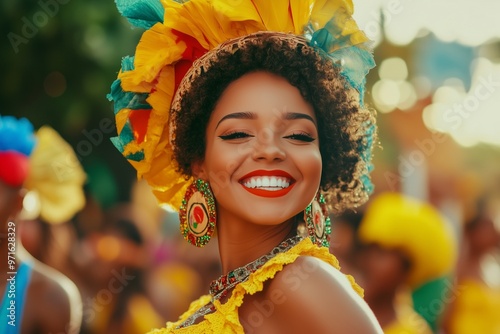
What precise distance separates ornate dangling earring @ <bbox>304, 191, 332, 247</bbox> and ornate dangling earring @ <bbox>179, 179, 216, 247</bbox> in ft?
1.21

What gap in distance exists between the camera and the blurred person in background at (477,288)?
7.02 m

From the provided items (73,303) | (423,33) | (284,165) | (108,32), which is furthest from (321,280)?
(423,33)

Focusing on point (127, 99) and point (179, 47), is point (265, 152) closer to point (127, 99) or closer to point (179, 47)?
point (179, 47)

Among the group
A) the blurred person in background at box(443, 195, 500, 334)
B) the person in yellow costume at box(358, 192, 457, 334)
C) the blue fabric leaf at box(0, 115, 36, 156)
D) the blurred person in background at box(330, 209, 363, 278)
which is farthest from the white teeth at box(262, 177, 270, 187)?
the blurred person in background at box(443, 195, 500, 334)

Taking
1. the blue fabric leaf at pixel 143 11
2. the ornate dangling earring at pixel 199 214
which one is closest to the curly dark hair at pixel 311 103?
the ornate dangling earring at pixel 199 214

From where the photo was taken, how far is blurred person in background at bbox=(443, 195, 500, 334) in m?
7.02

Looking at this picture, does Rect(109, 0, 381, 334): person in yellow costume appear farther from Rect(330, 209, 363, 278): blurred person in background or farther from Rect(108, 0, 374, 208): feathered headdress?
Rect(330, 209, 363, 278): blurred person in background

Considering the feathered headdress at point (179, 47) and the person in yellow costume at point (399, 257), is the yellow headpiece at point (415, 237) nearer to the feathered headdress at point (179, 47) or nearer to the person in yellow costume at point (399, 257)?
the person in yellow costume at point (399, 257)

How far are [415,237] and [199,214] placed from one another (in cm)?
315

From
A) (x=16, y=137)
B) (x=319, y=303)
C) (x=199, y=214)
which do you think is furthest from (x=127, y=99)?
(x=16, y=137)

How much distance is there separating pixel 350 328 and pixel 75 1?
754 centimetres

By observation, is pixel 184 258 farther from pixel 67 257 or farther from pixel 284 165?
pixel 284 165

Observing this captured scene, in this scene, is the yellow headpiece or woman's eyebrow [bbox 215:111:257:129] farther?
the yellow headpiece

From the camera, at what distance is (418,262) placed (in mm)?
6254
